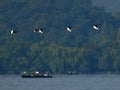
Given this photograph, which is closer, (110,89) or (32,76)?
(110,89)

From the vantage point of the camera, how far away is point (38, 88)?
458ft

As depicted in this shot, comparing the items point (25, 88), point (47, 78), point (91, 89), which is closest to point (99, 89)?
point (91, 89)

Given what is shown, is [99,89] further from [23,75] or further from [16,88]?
[23,75]

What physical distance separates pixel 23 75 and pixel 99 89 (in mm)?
59449

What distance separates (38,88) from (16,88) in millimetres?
3209

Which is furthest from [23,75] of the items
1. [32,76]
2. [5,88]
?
[5,88]

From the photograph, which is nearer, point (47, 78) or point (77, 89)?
point (77, 89)

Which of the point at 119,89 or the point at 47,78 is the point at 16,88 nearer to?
the point at 119,89

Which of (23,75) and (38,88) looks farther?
(23,75)

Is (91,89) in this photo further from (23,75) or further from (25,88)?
(23,75)

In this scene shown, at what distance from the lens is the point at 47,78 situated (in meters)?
191

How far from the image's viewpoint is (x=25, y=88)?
138 meters

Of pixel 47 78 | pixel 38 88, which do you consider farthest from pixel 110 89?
pixel 47 78

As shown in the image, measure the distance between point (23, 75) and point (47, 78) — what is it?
5.41 m
